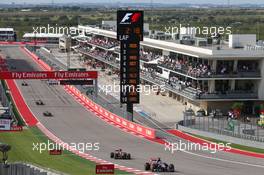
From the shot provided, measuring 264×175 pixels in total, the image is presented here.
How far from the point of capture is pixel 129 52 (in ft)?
200

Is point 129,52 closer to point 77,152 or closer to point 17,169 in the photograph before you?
point 77,152

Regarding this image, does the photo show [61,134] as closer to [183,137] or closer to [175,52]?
[183,137]

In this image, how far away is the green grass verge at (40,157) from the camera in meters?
41.3

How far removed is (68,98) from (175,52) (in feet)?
41.9

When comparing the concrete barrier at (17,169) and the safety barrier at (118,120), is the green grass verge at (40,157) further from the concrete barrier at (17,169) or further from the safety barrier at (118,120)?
the concrete barrier at (17,169)

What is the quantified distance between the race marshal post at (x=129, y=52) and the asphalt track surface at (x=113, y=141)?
295cm

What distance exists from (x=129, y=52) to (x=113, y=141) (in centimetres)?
975

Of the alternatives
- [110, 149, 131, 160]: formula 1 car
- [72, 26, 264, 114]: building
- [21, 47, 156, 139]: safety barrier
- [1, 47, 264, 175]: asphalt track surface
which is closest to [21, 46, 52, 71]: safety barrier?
[21, 47, 156, 139]: safety barrier

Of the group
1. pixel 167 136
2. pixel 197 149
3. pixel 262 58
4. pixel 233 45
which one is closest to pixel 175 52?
pixel 233 45

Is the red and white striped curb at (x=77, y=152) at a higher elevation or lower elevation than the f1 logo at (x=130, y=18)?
lower

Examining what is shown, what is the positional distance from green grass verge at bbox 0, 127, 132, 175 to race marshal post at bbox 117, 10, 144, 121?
312 inches

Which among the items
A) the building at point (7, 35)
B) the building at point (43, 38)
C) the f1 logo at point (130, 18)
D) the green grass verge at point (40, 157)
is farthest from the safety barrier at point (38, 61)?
the green grass verge at point (40, 157)

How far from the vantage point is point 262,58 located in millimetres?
69625

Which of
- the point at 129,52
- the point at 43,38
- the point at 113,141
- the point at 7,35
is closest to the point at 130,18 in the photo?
the point at 129,52
